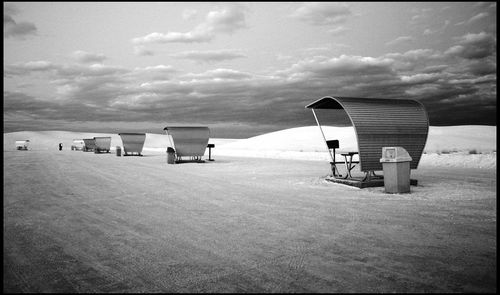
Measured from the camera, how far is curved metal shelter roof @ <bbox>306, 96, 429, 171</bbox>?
12.2m

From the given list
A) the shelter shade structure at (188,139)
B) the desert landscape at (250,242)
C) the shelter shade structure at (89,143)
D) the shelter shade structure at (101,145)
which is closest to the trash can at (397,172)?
the desert landscape at (250,242)

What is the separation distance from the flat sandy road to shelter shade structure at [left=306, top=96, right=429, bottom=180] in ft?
8.14

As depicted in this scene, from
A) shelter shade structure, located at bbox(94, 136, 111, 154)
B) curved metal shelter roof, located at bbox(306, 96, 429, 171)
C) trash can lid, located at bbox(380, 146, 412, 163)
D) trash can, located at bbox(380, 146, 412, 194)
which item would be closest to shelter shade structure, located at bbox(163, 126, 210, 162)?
curved metal shelter roof, located at bbox(306, 96, 429, 171)

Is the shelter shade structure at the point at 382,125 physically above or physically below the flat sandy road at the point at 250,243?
above

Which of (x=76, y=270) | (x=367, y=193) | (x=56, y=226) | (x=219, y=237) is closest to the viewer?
(x=76, y=270)

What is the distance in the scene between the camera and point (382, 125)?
12.5m

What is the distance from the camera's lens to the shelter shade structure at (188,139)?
2602 centimetres

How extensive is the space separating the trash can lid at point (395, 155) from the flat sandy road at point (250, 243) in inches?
50.3

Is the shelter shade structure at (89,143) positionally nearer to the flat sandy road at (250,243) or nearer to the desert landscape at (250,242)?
the desert landscape at (250,242)

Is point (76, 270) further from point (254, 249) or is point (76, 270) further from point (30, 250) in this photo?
point (254, 249)

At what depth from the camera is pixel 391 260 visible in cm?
460

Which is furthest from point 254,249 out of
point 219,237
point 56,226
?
point 56,226

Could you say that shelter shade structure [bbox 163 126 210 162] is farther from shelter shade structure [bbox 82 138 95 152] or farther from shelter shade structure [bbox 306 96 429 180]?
shelter shade structure [bbox 82 138 95 152]

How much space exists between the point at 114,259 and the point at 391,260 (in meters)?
3.63
